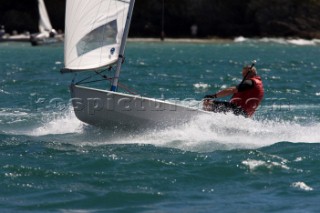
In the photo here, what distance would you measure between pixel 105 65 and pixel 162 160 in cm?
263

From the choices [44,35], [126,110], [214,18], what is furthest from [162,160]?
[214,18]

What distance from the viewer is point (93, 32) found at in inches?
554

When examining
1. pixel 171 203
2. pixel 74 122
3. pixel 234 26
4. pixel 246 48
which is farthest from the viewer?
pixel 234 26

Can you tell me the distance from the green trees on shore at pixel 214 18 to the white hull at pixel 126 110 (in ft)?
154

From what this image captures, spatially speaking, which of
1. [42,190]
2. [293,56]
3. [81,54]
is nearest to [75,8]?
[81,54]

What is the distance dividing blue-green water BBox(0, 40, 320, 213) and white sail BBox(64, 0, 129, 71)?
1.23m

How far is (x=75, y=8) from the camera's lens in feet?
46.1

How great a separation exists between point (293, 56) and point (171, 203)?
33949 millimetres

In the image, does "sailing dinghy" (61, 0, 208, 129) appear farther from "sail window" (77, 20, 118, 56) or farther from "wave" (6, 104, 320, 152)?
"wave" (6, 104, 320, 152)

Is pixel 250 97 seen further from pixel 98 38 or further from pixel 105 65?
pixel 98 38

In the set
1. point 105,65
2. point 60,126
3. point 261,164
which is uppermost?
point 105,65

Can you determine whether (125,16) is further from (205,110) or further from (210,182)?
(210,182)

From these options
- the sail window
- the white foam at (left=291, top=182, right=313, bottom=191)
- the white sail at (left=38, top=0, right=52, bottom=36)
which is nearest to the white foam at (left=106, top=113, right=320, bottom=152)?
the sail window

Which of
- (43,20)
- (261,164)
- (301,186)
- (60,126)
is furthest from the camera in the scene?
(43,20)
